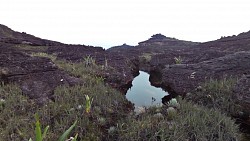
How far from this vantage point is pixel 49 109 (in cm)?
908

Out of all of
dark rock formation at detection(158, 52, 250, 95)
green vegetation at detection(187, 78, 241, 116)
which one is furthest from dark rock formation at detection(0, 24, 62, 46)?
green vegetation at detection(187, 78, 241, 116)

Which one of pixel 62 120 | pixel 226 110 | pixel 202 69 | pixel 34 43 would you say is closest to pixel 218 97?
pixel 226 110

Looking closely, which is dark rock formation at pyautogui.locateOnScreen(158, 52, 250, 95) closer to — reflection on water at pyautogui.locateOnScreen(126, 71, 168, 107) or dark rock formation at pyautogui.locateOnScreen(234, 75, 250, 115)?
reflection on water at pyautogui.locateOnScreen(126, 71, 168, 107)

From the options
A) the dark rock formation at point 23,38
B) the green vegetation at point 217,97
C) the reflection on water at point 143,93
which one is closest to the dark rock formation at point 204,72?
the reflection on water at point 143,93

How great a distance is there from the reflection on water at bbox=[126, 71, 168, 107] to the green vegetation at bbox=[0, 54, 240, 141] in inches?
137

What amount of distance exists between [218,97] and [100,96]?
5.74 m

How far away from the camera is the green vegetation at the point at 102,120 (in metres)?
7.36

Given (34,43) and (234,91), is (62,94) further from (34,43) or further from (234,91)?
(34,43)

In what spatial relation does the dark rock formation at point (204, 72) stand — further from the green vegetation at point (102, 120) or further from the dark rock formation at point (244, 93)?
the green vegetation at point (102, 120)

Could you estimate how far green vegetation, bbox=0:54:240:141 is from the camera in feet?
24.2

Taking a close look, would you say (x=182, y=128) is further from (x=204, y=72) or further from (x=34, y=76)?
(x=34, y=76)

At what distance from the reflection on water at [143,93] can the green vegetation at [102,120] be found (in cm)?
347

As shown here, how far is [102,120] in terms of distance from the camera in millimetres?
8742

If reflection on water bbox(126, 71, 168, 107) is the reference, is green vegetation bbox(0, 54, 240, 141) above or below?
above
